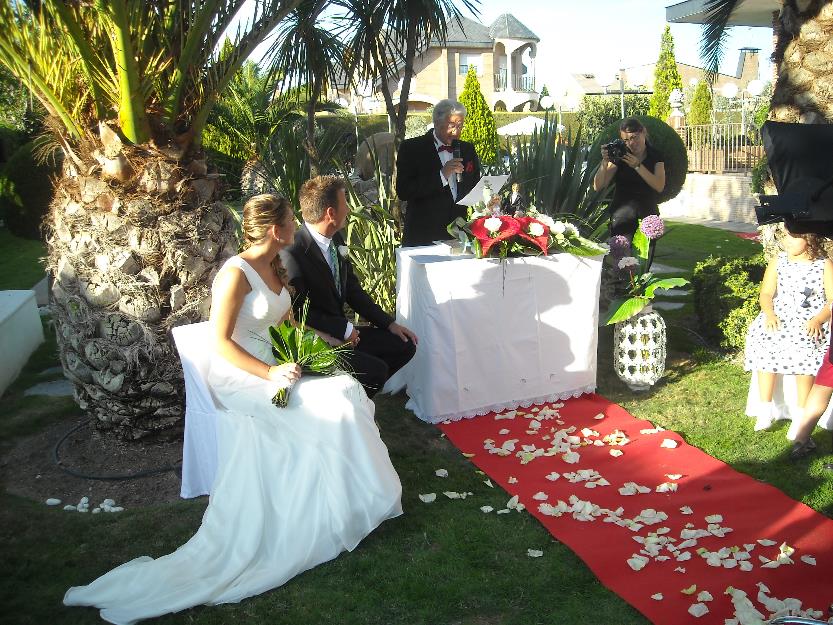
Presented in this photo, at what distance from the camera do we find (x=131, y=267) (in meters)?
4.40

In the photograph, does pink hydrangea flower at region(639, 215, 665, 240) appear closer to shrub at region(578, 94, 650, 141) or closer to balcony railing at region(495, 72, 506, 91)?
shrub at region(578, 94, 650, 141)

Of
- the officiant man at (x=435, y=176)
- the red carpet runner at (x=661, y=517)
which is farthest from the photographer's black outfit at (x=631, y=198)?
the red carpet runner at (x=661, y=517)

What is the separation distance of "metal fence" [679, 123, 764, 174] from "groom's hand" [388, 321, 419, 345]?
14.8m

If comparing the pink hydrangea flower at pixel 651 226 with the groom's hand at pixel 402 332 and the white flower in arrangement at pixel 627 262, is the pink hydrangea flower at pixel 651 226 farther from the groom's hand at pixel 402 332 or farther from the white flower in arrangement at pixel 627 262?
the groom's hand at pixel 402 332

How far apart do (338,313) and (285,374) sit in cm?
117

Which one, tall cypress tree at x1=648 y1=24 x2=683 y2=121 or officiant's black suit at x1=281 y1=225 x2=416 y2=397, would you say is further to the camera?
tall cypress tree at x1=648 y1=24 x2=683 y2=121

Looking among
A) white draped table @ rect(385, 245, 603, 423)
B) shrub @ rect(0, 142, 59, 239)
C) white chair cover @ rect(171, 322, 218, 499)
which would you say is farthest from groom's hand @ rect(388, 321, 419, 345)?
shrub @ rect(0, 142, 59, 239)

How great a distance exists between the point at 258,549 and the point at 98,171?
7.97ft

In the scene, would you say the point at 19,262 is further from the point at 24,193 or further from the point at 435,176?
the point at 435,176

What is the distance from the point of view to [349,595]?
127 inches

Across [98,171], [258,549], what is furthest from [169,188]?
[258,549]

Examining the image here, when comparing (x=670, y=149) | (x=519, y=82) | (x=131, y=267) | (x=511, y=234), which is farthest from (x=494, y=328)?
(x=519, y=82)

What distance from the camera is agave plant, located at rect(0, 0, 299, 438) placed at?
4.23m

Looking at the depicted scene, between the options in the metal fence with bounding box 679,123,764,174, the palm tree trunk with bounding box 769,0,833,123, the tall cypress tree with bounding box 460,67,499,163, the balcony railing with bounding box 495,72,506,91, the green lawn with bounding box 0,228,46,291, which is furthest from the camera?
the balcony railing with bounding box 495,72,506,91
